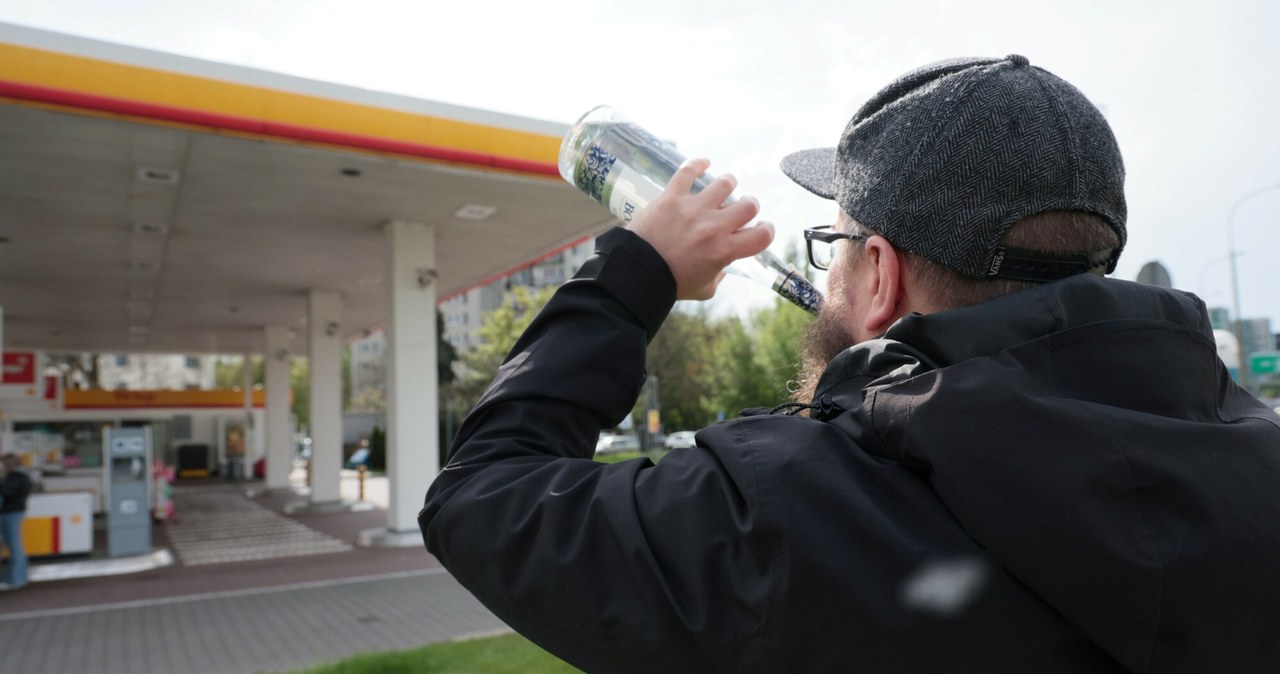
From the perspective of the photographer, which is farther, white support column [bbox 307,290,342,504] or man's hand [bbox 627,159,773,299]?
white support column [bbox 307,290,342,504]

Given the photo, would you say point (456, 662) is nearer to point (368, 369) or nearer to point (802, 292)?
point (802, 292)

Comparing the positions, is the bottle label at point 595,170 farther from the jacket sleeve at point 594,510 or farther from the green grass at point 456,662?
the green grass at point 456,662

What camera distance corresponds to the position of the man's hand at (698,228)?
111 centimetres

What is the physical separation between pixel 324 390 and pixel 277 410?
6.87m

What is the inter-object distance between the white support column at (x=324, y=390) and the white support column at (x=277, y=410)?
6.65m

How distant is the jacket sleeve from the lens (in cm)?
86

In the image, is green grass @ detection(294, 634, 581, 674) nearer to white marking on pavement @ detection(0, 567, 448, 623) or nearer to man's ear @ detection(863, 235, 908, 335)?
white marking on pavement @ detection(0, 567, 448, 623)

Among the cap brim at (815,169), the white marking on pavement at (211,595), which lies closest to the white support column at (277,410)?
the white marking on pavement at (211,595)

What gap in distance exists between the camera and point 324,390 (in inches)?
756

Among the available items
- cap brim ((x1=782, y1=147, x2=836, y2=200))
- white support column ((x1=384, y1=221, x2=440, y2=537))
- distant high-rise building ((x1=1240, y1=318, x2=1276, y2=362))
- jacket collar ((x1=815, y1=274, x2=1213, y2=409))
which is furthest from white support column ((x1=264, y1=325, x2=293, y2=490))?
distant high-rise building ((x1=1240, y1=318, x2=1276, y2=362))

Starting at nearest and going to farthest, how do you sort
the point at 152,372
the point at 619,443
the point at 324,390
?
the point at 324,390, the point at 619,443, the point at 152,372

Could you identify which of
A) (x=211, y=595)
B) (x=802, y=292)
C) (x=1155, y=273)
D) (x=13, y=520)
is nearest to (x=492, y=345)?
(x=13, y=520)

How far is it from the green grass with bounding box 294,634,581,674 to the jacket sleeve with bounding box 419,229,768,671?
541 centimetres

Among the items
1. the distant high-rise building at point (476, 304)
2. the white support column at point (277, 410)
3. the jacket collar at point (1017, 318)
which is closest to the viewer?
the jacket collar at point (1017, 318)
